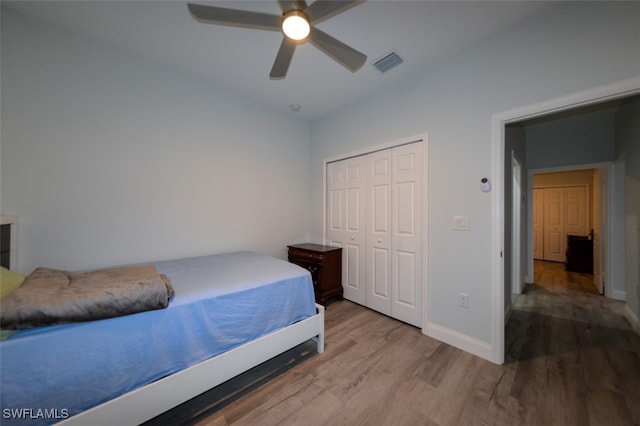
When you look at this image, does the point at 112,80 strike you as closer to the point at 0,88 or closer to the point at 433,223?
the point at 0,88

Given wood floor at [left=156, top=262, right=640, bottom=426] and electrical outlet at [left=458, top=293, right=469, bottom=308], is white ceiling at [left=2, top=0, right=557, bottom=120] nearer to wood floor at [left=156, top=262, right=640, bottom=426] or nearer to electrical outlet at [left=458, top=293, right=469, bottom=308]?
electrical outlet at [left=458, top=293, right=469, bottom=308]

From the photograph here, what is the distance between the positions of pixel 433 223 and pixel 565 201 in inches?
230

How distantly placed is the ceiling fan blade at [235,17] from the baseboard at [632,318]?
435cm

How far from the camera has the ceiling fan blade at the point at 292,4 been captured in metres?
1.27

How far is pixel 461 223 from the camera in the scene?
2031 mm

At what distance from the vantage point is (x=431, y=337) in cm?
219

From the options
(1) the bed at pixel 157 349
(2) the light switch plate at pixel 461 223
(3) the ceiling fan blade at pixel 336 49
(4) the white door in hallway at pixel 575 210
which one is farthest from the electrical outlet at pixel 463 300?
(4) the white door in hallway at pixel 575 210

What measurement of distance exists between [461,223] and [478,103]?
1.08 m

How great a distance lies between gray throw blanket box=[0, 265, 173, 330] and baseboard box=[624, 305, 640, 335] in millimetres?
4328

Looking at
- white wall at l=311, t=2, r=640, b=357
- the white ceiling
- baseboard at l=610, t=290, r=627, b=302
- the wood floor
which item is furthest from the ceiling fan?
baseboard at l=610, t=290, r=627, b=302

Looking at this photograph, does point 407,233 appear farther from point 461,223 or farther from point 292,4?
point 292,4

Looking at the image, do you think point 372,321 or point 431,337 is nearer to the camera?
point 431,337

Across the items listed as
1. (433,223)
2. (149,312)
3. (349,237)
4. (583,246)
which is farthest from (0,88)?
(583,246)

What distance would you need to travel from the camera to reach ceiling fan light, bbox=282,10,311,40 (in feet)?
4.31
